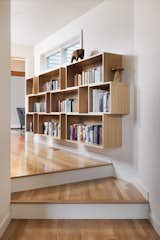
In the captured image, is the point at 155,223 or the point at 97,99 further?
the point at 97,99

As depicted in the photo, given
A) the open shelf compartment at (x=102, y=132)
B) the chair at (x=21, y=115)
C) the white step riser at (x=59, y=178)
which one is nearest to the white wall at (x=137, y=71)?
the open shelf compartment at (x=102, y=132)

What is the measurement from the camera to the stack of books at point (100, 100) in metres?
3.31

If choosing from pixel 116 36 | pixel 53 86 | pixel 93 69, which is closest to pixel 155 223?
pixel 93 69

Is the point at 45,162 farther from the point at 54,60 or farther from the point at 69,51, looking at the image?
the point at 54,60

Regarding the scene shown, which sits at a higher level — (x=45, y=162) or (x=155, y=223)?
(x=45, y=162)

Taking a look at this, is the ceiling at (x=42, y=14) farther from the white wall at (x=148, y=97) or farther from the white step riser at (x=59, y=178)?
the white step riser at (x=59, y=178)

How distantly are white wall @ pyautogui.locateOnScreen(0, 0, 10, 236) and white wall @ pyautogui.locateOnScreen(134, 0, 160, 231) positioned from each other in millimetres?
1344

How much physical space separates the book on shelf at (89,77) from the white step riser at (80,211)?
5.33 ft

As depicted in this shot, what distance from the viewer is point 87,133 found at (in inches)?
146

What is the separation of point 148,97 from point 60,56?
309 cm

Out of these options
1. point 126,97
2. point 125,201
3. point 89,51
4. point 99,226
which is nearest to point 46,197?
point 99,226

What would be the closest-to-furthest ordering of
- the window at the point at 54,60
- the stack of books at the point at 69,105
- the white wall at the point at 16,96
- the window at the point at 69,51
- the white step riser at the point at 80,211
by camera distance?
the white step riser at the point at 80,211 < the stack of books at the point at 69,105 < the window at the point at 69,51 < the window at the point at 54,60 < the white wall at the point at 16,96

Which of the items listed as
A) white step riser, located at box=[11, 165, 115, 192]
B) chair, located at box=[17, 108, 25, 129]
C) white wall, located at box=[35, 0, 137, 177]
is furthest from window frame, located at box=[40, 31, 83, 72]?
chair, located at box=[17, 108, 25, 129]

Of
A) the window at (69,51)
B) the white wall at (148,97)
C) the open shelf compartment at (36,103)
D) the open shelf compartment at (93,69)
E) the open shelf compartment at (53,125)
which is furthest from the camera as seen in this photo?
the open shelf compartment at (36,103)
